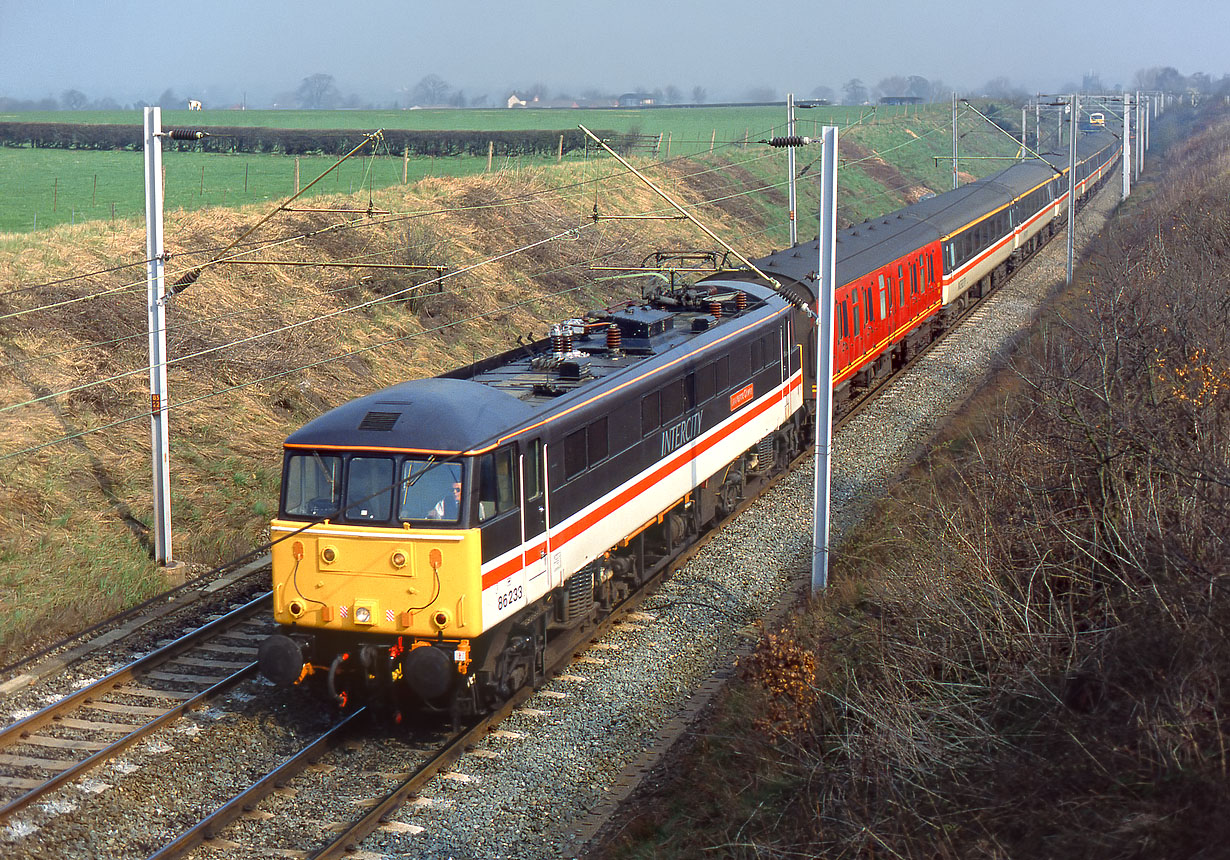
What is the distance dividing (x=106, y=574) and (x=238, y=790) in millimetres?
6342

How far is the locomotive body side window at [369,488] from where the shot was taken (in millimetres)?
11531

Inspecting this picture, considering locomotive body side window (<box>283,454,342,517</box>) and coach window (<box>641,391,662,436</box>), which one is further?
coach window (<box>641,391,662,436</box>)

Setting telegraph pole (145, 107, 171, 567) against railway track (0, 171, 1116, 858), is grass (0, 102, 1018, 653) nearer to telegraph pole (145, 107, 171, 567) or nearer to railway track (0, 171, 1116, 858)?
telegraph pole (145, 107, 171, 567)

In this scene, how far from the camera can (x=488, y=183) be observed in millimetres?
42812

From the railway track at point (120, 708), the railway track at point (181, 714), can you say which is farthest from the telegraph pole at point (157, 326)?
the railway track at point (181, 714)

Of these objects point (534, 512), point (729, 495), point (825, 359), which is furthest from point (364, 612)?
point (729, 495)

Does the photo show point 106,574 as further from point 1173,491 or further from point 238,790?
point 1173,491

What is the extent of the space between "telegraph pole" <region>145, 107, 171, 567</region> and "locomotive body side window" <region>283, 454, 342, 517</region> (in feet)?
17.9

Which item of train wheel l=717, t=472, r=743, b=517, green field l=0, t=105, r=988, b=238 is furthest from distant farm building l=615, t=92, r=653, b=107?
train wheel l=717, t=472, r=743, b=517

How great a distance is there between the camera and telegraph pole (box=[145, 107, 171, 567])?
16.3 meters

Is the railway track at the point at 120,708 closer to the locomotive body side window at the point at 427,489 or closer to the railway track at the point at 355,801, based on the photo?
the railway track at the point at 355,801

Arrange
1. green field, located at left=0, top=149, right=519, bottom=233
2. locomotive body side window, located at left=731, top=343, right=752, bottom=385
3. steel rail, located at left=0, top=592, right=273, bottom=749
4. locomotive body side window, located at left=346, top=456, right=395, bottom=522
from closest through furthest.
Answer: locomotive body side window, located at left=346, top=456, right=395, bottom=522, steel rail, located at left=0, top=592, right=273, bottom=749, locomotive body side window, located at left=731, top=343, right=752, bottom=385, green field, located at left=0, top=149, right=519, bottom=233

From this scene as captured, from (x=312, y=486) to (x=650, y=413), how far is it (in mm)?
4746

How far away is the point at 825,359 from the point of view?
52.3 feet
